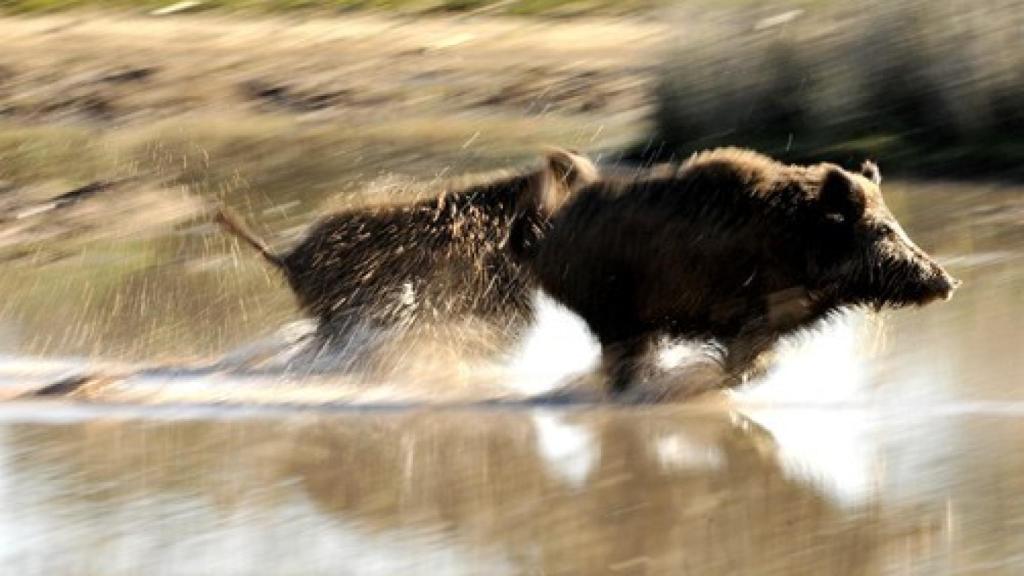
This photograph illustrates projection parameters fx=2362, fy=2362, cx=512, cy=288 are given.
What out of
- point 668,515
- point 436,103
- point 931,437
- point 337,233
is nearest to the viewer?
point 668,515

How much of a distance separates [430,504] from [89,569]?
1.16 metres

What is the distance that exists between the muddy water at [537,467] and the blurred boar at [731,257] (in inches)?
10.8

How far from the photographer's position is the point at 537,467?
7.62 metres

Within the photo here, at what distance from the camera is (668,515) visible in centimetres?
681

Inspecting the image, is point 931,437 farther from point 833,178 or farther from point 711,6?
point 711,6

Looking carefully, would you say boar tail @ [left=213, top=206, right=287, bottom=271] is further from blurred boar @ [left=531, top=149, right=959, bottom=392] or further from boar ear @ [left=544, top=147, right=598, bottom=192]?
blurred boar @ [left=531, top=149, right=959, bottom=392]

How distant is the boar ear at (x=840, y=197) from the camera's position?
8.51 metres

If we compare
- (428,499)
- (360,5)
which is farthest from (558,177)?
(360,5)

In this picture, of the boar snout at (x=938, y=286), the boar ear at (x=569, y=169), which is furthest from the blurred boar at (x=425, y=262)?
the boar snout at (x=938, y=286)

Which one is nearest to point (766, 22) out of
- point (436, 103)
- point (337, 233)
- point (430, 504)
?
point (436, 103)

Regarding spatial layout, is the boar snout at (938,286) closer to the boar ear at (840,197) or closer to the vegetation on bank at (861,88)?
the boar ear at (840,197)

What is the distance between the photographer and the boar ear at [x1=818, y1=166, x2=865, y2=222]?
851 cm

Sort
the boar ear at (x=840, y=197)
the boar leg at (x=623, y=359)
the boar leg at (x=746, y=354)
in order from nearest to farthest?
the boar ear at (x=840, y=197)
the boar leg at (x=746, y=354)
the boar leg at (x=623, y=359)

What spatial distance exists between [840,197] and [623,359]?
1045mm
